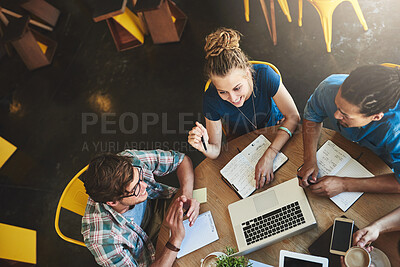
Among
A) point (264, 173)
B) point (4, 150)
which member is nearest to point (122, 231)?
point (264, 173)

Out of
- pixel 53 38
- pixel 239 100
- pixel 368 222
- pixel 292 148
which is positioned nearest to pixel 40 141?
pixel 53 38

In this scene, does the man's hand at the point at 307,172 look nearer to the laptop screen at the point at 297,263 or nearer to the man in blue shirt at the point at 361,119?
the man in blue shirt at the point at 361,119

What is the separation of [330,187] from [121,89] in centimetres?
268

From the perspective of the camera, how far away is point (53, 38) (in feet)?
14.0

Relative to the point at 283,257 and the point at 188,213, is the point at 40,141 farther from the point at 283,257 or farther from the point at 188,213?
the point at 283,257

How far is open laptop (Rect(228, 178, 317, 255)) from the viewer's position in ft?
5.21

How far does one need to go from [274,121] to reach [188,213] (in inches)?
37.1

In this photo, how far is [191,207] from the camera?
1750mm

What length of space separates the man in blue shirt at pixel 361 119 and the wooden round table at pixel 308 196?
0.05 meters

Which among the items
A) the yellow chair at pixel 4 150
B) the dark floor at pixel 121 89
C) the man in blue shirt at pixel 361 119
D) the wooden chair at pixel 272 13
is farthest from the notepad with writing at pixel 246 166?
the yellow chair at pixel 4 150

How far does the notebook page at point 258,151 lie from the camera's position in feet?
6.00

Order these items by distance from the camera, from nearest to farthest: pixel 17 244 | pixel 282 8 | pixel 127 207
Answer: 1. pixel 127 207
2. pixel 17 244
3. pixel 282 8

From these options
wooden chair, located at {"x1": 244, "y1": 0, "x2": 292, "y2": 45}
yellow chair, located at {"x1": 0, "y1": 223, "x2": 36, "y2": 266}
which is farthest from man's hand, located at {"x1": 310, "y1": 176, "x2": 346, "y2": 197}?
wooden chair, located at {"x1": 244, "y1": 0, "x2": 292, "y2": 45}

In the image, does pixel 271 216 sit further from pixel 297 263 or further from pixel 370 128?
pixel 370 128
